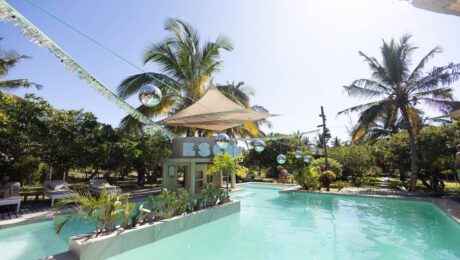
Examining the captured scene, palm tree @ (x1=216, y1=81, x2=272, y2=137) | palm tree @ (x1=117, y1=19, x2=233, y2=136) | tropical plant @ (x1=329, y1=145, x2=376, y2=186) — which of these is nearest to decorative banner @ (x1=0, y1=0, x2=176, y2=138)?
palm tree @ (x1=117, y1=19, x2=233, y2=136)

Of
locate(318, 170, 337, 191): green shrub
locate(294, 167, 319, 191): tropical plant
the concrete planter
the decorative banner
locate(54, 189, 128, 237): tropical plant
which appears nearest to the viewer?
the decorative banner

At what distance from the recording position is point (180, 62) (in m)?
13.5

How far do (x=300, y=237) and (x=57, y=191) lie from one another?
9.14 meters

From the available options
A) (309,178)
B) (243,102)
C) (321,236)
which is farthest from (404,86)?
(321,236)

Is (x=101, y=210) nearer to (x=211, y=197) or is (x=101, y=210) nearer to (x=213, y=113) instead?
(x=211, y=197)

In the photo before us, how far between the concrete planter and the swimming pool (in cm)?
15

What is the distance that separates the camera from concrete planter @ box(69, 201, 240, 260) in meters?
4.45

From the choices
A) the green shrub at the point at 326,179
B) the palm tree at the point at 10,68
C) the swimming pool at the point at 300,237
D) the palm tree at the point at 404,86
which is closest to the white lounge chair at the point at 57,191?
the swimming pool at the point at 300,237

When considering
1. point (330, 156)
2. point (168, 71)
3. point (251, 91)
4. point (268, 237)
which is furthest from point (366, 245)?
point (330, 156)

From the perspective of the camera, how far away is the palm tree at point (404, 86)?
42.2ft

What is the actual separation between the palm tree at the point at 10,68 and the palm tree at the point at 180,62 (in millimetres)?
5631

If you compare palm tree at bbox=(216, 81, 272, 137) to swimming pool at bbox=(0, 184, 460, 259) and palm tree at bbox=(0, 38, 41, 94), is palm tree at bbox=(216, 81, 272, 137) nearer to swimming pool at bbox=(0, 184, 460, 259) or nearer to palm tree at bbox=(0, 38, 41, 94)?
swimming pool at bbox=(0, 184, 460, 259)

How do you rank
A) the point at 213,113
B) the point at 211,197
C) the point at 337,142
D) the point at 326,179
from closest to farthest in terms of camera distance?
the point at 211,197 < the point at 213,113 < the point at 326,179 < the point at 337,142

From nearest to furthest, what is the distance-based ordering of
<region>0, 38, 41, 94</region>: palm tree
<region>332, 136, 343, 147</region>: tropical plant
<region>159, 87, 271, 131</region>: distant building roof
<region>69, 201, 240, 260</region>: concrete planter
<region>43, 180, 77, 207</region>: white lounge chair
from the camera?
<region>69, 201, 240, 260</region>: concrete planter → <region>159, 87, 271, 131</region>: distant building roof → <region>43, 180, 77, 207</region>: white lounge chair → <region>0, 38, 41, 94</region>: palm tree → <region>332, 136, 343, 147</region>: tropical plant
